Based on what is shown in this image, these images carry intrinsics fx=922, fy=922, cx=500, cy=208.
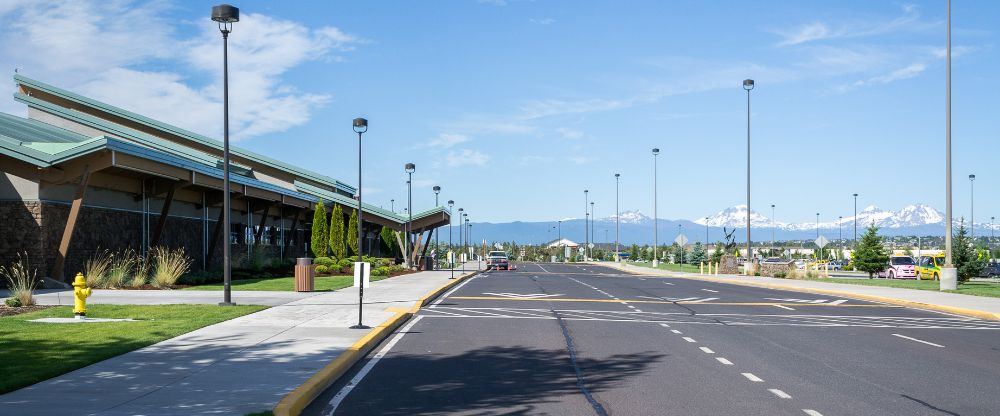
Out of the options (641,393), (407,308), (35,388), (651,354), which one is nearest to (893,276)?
(407,308)

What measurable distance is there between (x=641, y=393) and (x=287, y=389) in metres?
3.79

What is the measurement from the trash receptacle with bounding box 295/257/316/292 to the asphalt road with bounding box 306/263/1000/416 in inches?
258

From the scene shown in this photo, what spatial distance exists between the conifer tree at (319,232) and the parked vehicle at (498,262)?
22432mm

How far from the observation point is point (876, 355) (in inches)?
539

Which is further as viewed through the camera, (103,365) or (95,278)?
(95,278)

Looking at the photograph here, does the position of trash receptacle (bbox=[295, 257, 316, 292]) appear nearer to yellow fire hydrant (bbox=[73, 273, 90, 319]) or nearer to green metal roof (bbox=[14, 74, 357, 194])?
yellow fire hydrant (bbox=[73, 273, 90, 319])

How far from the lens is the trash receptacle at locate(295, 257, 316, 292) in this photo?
27250 millimetres

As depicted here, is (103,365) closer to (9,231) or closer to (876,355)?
(876,355)

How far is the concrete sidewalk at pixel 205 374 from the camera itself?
28.1ft

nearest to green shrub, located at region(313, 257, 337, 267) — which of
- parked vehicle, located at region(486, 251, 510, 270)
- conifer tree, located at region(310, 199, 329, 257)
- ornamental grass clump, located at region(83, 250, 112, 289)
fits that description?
conifer tree, located at region(310, 199, 329, 257)

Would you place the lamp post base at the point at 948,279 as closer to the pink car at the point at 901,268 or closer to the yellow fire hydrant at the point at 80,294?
the pink car at the point at 901,268

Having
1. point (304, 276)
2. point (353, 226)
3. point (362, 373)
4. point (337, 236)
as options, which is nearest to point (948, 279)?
point (304, 276)

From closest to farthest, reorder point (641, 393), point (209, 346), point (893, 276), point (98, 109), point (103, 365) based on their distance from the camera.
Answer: point (641, 393) < point (103, 365) < point (209, 346) < point (98, 109) < point (893, 276)

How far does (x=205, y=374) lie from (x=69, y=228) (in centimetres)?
2022
